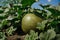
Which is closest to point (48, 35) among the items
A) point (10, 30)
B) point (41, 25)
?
point (41, 25)

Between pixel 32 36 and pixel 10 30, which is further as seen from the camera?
pixel 10 30

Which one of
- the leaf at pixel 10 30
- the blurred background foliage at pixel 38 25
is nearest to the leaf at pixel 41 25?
the blurred background foliage at pixel 38 25

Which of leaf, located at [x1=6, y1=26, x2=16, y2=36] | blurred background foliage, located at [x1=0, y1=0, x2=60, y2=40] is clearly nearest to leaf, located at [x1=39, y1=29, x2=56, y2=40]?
blurred background foliage, located at [x1=0, y1=0, x2=60, y2=40]

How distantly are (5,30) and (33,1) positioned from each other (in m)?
0.26

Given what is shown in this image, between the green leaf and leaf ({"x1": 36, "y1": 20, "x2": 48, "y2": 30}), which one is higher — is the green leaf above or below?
below

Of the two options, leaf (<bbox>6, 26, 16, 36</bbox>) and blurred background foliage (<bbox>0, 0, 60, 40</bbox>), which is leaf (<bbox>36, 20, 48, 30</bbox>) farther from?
leaf (<bbox>6, 26, 16, 36</bbox>)

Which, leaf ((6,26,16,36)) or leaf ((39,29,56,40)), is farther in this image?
leaf ((6,26,16,36))

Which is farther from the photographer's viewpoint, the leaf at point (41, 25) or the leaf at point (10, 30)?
the leaf at point (10, 30)

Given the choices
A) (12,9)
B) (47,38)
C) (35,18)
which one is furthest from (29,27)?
(12,9)

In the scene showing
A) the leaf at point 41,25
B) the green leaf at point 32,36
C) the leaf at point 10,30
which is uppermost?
the leaf at point 41,25

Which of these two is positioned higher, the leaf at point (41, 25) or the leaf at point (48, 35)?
the leaf at point (41, 25)

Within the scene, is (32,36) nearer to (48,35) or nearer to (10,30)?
(48,35)

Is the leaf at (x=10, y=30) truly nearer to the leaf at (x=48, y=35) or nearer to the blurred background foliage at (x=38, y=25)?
the blurred background foliage at (x=38, y=25)

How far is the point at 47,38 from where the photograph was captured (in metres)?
1.04
